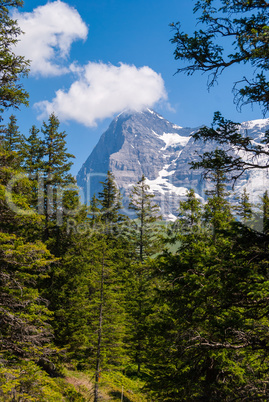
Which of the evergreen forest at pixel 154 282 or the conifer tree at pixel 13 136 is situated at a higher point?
the conifer tree at pixel 13 136

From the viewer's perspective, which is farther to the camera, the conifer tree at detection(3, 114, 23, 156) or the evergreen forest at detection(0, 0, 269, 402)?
the conifer tree at detection(3, 114, 23, 156)

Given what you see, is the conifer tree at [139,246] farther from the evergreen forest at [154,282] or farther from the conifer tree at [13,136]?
the conifer tree at [13,136]

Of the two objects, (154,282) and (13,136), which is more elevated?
(13,136)

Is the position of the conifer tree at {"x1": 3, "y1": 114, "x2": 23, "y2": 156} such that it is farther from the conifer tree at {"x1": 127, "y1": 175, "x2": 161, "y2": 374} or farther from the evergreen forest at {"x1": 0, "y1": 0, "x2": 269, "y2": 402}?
the conifer tree at {"x1": 127, "y1": 175, "x2": 161, "y2": 374}

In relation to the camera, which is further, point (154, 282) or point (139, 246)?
point (139, 246)

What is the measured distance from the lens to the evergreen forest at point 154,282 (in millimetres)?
5855

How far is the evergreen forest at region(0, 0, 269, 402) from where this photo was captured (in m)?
5.86

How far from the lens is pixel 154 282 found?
2044 centimetres

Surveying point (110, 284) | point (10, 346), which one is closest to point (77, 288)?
point (110, 284)

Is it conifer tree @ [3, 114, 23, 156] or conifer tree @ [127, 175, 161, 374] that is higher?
conifer tree @ [3, 114, 23, 156]

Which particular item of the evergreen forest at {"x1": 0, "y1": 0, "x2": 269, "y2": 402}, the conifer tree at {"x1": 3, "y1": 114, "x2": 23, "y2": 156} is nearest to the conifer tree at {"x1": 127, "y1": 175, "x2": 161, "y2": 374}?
the evergreen forest at {"x1": 0, "y1": 0, "x2": 269, "y2": 402}

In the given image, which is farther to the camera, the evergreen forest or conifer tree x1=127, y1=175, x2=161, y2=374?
conifer tree x1=127, y1=175, x2=161, y2=374

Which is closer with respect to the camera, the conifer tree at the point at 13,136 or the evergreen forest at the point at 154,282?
the evergreen forest at the point at 154,282

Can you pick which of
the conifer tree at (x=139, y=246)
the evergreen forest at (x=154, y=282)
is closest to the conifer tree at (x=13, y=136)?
the evergreen forest at (x=154, y=282)
